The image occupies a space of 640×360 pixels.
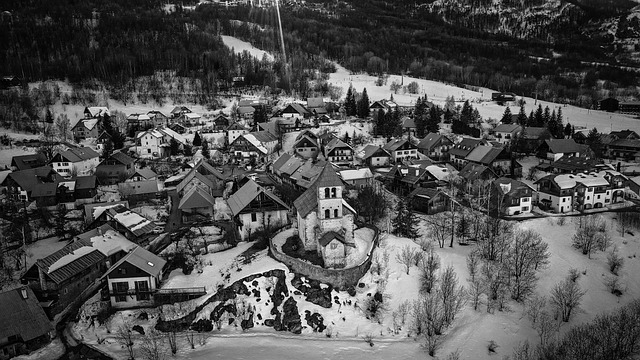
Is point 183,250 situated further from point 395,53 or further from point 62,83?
point 395,53

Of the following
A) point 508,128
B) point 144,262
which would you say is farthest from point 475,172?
point 144,262

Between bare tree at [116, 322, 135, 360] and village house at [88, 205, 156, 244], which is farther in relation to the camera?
village house at [88, 205, 156, 244]

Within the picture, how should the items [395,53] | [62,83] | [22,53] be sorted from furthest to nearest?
[395,53]
[22,53]
[62,83]

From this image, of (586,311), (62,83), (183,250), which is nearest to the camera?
(586,311)

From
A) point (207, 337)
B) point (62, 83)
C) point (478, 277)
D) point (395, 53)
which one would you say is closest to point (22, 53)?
point (62, 83)

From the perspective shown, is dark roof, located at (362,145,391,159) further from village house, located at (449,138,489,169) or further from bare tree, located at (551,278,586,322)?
bare tree, located at (551,278,586,322)

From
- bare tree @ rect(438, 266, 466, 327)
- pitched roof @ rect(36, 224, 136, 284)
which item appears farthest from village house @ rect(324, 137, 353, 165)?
bare tree @ rect(438, 266, 466, 327)

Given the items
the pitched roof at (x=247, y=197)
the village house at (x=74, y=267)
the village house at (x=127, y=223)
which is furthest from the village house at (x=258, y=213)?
the village house at (x=74, y=267)
